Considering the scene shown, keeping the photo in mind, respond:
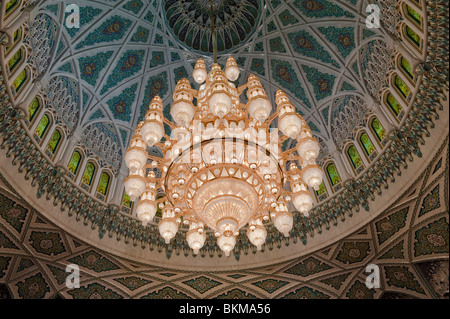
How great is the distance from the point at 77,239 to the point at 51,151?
2762mm

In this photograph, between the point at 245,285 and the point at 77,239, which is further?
the point at 245,285

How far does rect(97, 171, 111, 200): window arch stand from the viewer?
12.4 meters

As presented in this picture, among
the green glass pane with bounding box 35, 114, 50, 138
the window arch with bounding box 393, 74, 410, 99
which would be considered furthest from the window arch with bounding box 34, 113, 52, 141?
the window arch with bounding box 393, 74, 410, 99

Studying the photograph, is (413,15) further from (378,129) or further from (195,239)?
(195,239)

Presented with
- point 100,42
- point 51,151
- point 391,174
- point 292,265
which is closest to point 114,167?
point 51,151

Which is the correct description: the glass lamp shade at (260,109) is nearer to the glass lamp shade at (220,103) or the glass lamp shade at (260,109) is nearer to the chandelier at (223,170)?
the chandelier at (223,170)

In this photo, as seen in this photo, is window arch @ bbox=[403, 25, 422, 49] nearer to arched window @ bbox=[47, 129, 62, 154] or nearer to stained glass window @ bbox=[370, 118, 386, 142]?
stained glass window @ bbox=[370, 118, 386, 142]

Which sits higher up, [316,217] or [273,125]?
[273,125]

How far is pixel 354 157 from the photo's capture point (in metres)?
12.1

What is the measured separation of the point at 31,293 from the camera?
34.4 ft

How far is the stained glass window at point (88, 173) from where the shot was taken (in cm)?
1210

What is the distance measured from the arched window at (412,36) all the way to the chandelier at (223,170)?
448cm

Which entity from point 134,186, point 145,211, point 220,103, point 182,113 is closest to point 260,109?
point 220,103
